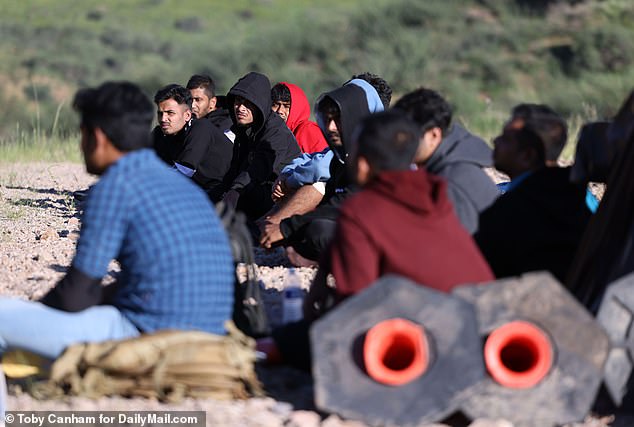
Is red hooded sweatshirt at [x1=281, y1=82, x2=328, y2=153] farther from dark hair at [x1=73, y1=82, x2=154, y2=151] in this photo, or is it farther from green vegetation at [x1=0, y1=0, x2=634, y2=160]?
green vegetation at [x1=0, y1=0, x2=634, y2=160]

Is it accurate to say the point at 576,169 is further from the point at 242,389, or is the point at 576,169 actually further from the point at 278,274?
the point at 278,274

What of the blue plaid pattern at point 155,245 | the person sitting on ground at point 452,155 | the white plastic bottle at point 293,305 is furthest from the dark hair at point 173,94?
the blue plaid pattern at point 155,245

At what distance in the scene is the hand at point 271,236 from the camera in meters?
7.63

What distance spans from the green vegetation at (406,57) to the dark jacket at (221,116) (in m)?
12.3

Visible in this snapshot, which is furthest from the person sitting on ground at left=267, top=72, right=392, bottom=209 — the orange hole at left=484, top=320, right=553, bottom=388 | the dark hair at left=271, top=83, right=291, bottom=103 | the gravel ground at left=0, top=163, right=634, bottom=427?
the orange hole at left=484, top=320, right=553, bottom=388

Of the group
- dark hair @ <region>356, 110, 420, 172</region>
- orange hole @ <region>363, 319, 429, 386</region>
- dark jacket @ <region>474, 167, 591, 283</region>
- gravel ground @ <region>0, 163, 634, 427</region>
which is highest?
dark hair @ <region>356, 110, 420, 172</region>

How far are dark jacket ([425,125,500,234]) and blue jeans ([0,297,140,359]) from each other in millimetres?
1688

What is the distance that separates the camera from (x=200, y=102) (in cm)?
1124

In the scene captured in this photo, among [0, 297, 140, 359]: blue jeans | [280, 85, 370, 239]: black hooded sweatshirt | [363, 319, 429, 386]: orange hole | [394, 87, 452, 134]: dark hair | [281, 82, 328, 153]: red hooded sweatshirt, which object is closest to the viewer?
[363, 319, 429, 386]: orange hole

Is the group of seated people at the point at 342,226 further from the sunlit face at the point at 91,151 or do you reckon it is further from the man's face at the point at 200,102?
the man's face at the point at 200,102

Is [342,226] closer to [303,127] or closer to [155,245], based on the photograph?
[155,245]

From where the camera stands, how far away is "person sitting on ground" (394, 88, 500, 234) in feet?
18.5

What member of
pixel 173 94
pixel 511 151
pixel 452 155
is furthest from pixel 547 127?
pixel 173 94

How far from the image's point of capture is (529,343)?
4.82m
